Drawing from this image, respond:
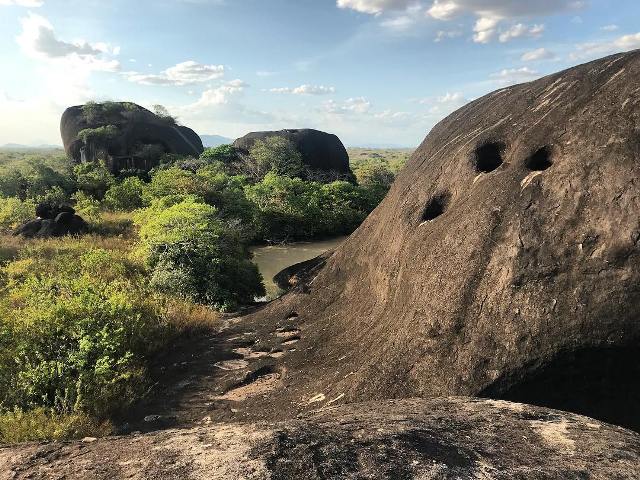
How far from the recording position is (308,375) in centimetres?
857

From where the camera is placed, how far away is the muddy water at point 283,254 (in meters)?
24.5

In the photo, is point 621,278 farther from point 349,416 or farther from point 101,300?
point 101,300

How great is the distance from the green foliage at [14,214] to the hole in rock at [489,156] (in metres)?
24.2

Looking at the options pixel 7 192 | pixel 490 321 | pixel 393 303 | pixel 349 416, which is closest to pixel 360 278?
pixel 393 303

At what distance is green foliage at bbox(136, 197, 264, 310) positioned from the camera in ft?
48.2

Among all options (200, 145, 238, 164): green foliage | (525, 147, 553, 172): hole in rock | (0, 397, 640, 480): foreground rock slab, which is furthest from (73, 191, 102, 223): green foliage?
(0, 397, 640, 480): foreground rock slab

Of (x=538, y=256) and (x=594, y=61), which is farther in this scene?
(x=594, y=61)

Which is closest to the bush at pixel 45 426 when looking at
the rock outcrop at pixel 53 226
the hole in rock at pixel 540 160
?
the hole in rock at pixel 540 160

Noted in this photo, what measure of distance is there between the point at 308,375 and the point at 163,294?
729cm

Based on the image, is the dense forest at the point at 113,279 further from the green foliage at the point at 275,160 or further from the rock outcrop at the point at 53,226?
the green foliage at the point at 275,160

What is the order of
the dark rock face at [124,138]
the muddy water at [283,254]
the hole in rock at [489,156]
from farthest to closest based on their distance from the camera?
the dark rock face at [124,138], the muddy water at [283,254], the hole in rock at [489,156]

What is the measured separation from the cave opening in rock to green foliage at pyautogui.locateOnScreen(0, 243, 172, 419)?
625cm

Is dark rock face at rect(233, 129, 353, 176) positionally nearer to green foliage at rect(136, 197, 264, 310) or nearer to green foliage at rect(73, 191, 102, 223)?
green foliage at rect(73, 191, 102, 223)

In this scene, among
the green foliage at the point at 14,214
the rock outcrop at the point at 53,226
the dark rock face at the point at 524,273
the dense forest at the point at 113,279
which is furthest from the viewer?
the green foliage at the point at 14,214
